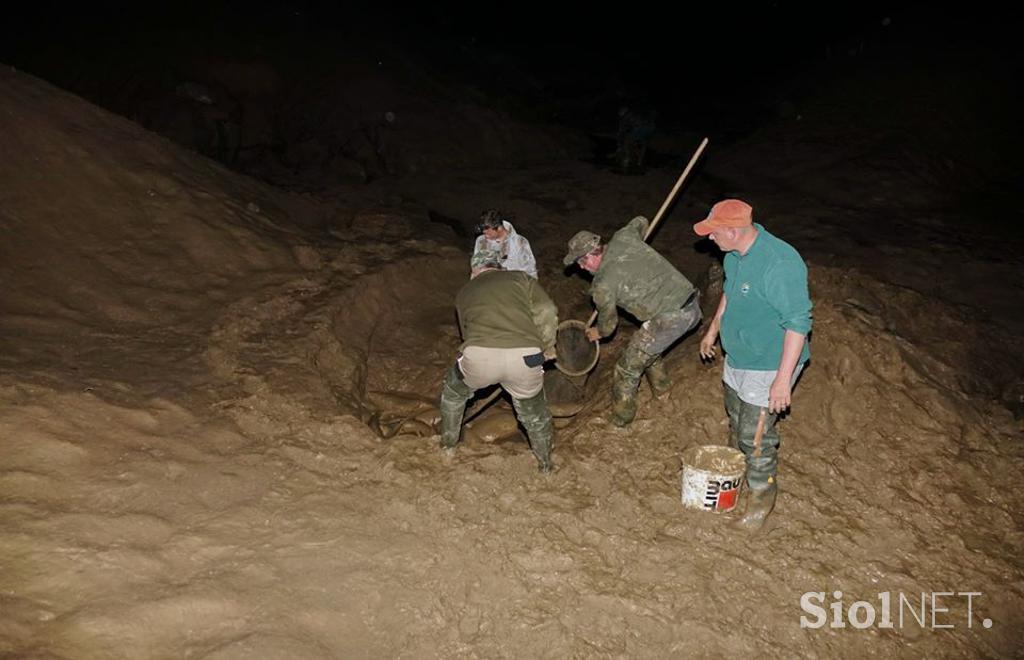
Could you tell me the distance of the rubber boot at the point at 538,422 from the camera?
4605 mm

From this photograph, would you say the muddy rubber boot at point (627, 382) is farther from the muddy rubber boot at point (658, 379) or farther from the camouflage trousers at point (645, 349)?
the muddy rubber boot at point (658, 379)

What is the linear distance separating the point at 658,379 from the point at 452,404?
1899mm

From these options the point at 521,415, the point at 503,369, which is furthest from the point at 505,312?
the point at 521,415

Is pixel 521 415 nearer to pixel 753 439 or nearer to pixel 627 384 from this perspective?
pixel 627 384

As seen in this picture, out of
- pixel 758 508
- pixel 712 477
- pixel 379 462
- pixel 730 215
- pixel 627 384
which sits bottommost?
pixel 379 462

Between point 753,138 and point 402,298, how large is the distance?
1037 cm

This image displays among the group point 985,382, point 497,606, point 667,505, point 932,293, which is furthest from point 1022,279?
point 497,606

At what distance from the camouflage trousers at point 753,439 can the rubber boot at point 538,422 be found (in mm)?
1271

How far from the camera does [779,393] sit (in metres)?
3.61

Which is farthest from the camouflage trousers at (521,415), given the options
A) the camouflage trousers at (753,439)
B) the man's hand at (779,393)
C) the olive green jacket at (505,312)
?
the man's hand at (779,393)

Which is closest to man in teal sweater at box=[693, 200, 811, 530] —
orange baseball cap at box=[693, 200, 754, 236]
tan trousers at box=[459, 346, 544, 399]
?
orange baseball cap at box=[693, 200, 754, 236]

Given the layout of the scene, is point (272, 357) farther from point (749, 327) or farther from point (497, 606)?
point (749, 327)

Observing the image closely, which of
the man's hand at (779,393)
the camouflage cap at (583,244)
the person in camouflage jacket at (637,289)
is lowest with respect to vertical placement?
the man's hand at (779,393)
